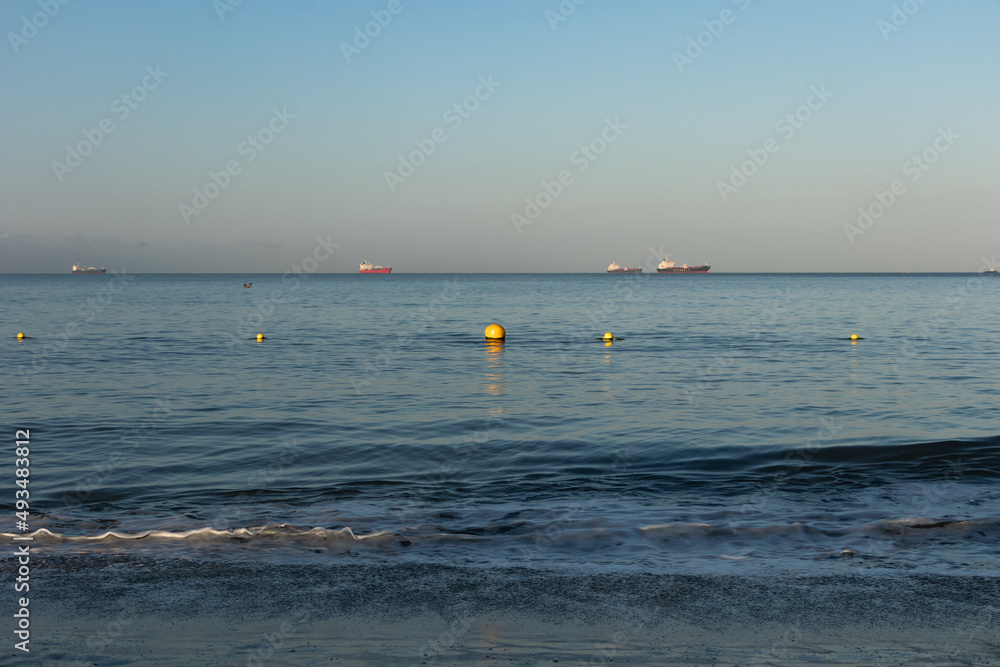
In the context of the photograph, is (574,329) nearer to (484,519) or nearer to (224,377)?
(224,377)

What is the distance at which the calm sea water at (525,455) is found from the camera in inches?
366

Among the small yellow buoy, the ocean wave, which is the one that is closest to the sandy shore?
the ocean wave

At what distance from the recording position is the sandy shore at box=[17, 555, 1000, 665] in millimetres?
5941

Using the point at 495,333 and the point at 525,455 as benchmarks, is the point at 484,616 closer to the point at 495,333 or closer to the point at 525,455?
the point at 525,455

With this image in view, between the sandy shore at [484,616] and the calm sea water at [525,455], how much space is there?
74 cm

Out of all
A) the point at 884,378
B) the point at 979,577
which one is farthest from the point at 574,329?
the point at 979,577

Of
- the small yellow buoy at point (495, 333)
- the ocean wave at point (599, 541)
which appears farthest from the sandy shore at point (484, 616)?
the small yellow buoy at point (495, 333)

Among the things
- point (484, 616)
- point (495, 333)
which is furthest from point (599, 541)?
point (495, 333)

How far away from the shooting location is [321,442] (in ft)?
54.3

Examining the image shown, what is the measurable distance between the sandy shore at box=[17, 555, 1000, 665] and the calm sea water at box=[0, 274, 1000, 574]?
74cm

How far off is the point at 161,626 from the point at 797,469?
1071cm

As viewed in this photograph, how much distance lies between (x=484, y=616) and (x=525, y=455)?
28.0 ft

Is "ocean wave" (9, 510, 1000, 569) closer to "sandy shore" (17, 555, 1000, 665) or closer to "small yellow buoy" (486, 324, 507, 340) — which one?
"sandy shore" (17, 555, 1000, 665)

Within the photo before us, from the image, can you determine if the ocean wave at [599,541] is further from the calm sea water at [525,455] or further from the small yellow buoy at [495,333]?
the small yellow buoy at [495,333]
